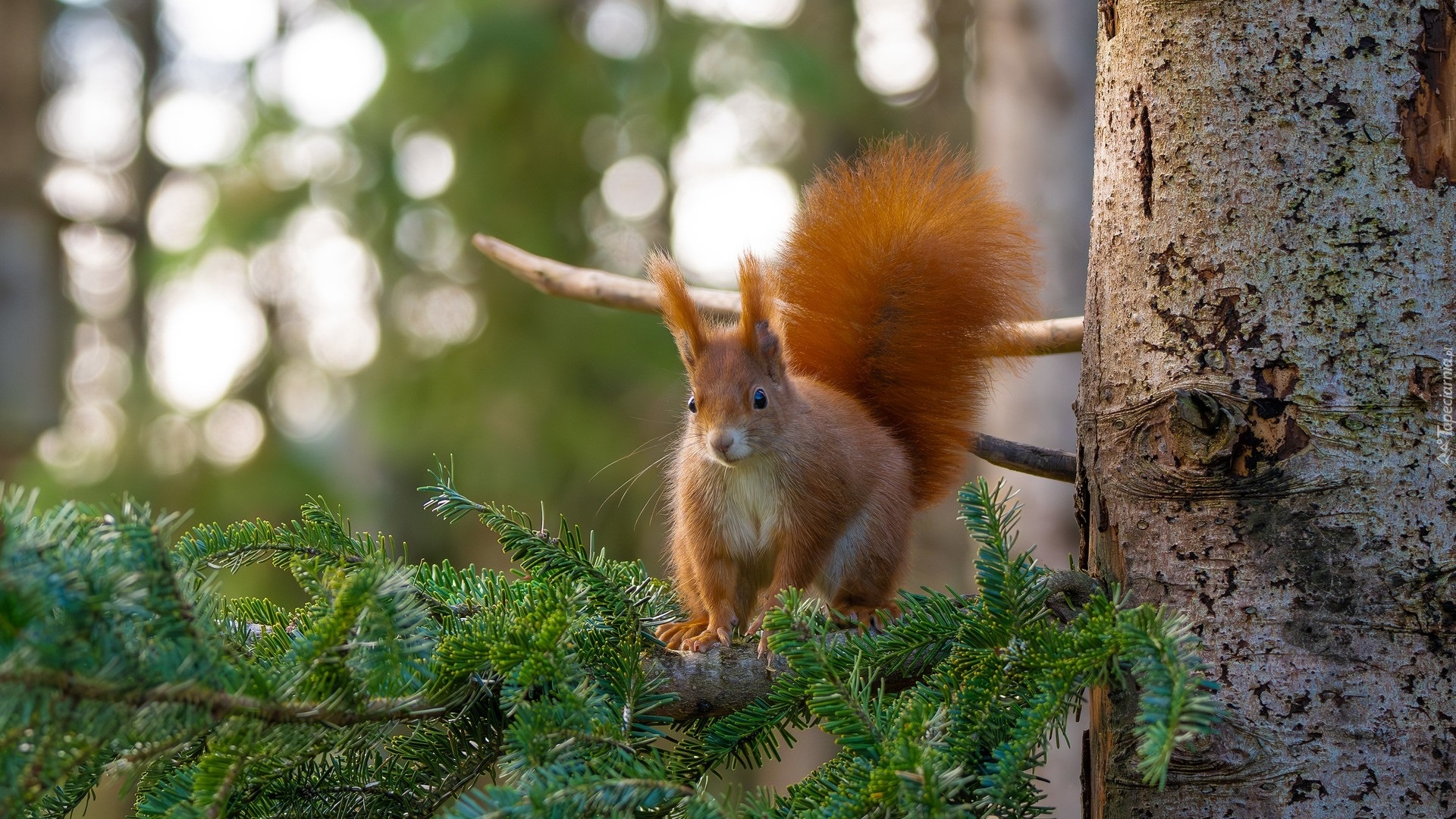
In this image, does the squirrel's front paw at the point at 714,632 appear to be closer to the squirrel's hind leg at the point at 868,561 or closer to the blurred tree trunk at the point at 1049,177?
the squirrel's hind leg at the point at 868,561

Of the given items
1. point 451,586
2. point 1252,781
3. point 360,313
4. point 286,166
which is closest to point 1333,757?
point 1252,781

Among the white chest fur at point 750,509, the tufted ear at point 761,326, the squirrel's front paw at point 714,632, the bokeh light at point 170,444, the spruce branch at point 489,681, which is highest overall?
the tufted ear at point 761,326

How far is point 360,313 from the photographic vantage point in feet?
16.3

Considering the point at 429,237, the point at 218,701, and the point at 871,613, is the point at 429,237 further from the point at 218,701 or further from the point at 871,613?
the point at 218,701

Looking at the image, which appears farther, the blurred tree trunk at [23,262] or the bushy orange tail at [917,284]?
the blurred tree trunk at [23,262]

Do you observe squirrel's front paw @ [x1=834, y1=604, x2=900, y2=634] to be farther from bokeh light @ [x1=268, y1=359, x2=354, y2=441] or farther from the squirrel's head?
bokeh light @ [x1=268, y1=359, x2=354, y2=441]

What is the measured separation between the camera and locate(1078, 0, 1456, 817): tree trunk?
2.70 ft

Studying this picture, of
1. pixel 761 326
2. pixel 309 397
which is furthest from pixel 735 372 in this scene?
pixel 309 397

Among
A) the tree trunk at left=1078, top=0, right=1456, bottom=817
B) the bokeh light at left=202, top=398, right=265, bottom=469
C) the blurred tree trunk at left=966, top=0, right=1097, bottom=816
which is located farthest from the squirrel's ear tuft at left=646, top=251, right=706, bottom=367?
the bokeh light at left=202, top=398, right=265, bottom=469

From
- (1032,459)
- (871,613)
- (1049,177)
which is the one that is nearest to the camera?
(1032,459)

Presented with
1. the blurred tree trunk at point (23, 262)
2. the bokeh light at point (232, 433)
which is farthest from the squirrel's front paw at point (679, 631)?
the bokeh light at point (232, 433)

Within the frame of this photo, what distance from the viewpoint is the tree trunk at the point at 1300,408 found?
0.82 meters

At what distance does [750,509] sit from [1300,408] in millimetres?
841

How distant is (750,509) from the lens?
159 cm
